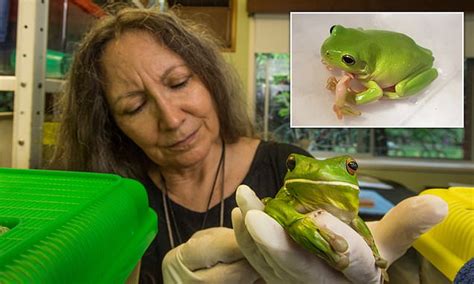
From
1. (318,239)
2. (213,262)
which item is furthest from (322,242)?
(213,262)

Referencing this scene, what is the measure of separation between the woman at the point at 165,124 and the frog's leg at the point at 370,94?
16cm

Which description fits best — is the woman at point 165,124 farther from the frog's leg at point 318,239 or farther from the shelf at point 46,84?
the frog's leg at point 318,239

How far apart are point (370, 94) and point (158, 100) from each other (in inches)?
10.7

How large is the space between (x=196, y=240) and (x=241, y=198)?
0.07m

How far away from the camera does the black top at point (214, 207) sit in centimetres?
42

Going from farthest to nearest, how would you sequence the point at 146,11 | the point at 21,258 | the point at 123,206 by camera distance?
the point at 146,11, the point at 123,206, the point at 21,258

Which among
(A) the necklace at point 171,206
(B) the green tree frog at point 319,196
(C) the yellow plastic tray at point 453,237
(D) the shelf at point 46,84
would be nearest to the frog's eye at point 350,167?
(B) the green tree frog at point 319,196

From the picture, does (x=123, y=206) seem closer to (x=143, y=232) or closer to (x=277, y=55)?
(x=143, y=232)

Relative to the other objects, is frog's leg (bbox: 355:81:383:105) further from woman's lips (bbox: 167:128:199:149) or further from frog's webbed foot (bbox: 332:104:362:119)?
woman's lips (bbox: 167:128:199:149)

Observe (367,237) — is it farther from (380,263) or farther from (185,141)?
(185,141)

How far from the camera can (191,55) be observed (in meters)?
0.56

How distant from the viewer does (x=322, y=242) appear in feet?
0.66

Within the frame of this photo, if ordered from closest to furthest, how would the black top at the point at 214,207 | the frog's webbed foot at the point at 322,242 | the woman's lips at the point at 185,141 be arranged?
the frog's webbed foot at the point at 322,242 → the black top at the point at 214,207 → the woman's lips at the point at 185,141

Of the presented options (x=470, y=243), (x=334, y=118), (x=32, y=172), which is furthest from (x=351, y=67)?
(x=32, y=172)
